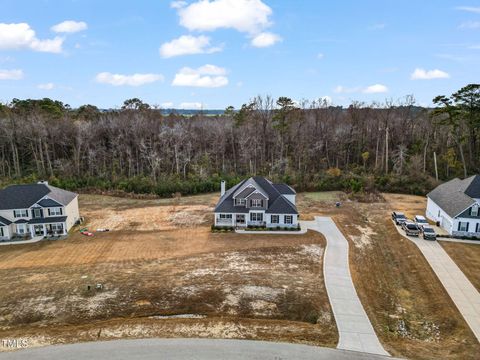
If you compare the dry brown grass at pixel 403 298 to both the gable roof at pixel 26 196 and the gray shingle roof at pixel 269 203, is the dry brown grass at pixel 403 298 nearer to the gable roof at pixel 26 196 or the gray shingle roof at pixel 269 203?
the gray shingle roof at pixel 269 203

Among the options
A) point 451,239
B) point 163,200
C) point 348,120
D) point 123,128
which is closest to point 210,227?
point 163,200

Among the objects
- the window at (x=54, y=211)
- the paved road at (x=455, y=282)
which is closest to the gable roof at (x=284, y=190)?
the paved road at (x=455, y=282)

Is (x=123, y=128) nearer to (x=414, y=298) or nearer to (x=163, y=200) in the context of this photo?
(x=163, y=200)

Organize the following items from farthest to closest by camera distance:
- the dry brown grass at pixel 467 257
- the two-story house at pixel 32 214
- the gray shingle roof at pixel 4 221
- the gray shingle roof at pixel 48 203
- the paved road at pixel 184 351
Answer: the gray shingle roof at pixel 48 203, the two-story house at pixel 32 214, the gray shingle roof at pixel 4 221, the dry brown grass at pixel 467 257, the paved road at pixel 184 351

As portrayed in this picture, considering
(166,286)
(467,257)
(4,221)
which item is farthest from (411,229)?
(4,221)

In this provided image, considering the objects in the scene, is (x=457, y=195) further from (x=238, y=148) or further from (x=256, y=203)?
(x=238, y=148)

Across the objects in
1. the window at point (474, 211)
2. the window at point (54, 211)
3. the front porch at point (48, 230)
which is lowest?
the front porch at point (48, 230)
